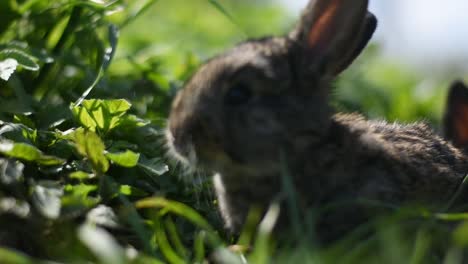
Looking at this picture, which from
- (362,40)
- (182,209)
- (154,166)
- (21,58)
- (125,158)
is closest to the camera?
(182,209)

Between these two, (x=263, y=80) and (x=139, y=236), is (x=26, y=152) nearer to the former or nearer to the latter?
(x=139, y=236)

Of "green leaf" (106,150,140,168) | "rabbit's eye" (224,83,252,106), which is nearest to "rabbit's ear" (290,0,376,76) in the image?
"rabbit's eye" (224,83,252,106)

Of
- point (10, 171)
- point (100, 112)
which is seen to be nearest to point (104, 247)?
point (10, 171)

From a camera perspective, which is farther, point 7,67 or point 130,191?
point 7,67

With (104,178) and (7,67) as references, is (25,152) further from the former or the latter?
(7,67)

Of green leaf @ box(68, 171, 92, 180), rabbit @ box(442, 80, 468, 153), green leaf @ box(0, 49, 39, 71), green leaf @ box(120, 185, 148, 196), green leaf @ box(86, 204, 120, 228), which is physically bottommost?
green leaf @ box(86, 204, 120, 228)

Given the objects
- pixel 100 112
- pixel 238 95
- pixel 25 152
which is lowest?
pixel 25 152

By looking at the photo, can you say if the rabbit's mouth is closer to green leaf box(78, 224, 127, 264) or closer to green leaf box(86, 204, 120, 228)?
green leaf box(86, 204, 120, 228)
